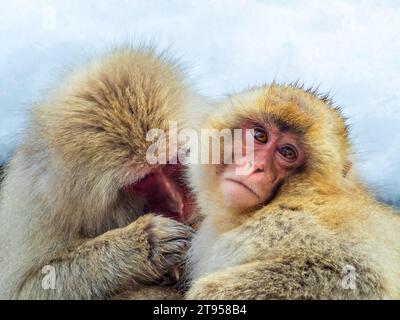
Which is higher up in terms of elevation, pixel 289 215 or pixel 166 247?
pixel 289 215

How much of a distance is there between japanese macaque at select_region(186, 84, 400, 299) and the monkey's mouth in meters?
0.18

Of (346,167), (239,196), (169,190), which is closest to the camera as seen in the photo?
(239,196)

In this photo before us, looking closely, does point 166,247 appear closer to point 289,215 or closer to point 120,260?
point 120,260

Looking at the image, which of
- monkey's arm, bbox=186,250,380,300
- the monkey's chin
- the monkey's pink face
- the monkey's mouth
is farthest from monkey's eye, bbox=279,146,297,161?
the monkey's mouth

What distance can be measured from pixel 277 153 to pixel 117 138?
27.7 inches

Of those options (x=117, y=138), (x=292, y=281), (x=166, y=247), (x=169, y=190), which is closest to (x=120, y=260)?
(x=166, y=247)

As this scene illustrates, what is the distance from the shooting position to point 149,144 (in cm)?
296

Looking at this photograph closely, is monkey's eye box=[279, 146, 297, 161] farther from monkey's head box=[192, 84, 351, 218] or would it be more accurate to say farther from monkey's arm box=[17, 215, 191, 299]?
monkey's arm box=[17, 215, 191, 299]

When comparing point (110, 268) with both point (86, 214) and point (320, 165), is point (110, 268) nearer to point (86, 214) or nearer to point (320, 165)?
point (86, 214)

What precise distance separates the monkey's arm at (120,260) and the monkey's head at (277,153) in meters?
0.22

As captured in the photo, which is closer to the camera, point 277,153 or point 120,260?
point 277,153

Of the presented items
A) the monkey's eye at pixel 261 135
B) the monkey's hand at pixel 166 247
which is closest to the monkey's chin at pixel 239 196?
the monkey's eye at pixel 261 135

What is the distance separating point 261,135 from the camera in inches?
104
